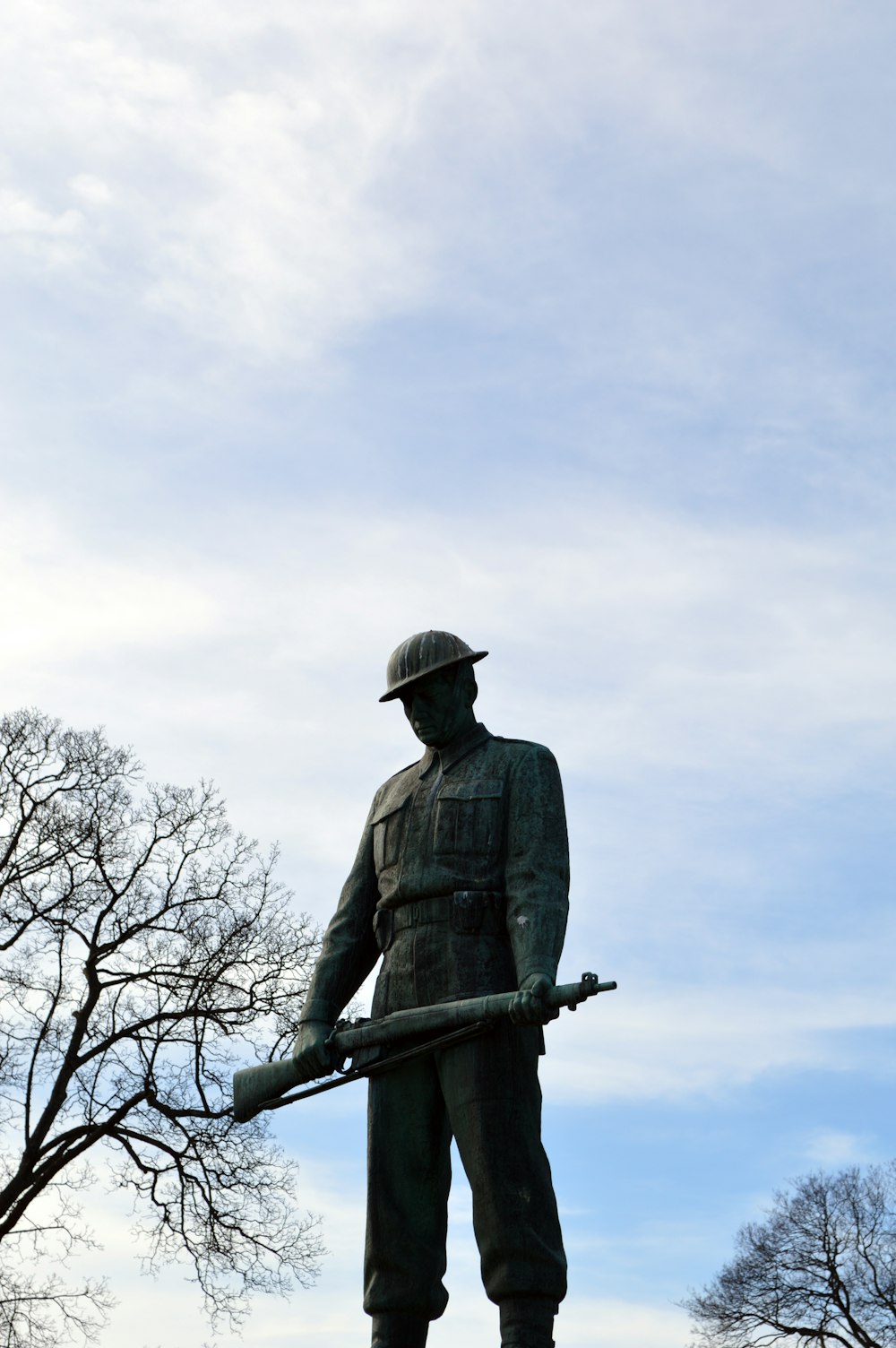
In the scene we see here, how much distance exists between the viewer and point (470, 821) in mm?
7570

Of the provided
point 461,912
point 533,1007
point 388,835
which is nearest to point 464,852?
point 461,912

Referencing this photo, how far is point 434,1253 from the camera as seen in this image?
716cm

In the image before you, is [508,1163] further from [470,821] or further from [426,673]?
[426,673]

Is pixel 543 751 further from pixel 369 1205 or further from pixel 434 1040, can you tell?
pixel 369 1205

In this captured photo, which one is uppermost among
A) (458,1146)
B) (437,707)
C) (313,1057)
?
(437,707)

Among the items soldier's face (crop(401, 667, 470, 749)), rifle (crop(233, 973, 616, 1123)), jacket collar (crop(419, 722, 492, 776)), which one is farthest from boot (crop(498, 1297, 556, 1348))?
soldier's face (crop(401, 667, 470, 749))

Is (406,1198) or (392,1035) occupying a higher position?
(392,1035)

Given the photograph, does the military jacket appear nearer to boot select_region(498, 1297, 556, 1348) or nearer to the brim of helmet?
the brim of helmet

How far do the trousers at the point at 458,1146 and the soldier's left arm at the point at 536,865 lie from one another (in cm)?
22

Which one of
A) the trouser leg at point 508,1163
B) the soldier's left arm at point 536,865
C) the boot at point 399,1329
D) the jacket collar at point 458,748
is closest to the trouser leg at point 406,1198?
the boot at point 399,1329

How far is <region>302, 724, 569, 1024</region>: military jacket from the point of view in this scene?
7293 millimetres

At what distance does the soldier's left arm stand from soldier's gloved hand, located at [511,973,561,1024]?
0.02 metres

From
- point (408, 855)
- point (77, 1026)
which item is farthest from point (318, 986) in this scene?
point (77, 1026)

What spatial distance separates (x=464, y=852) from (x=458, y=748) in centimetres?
58
